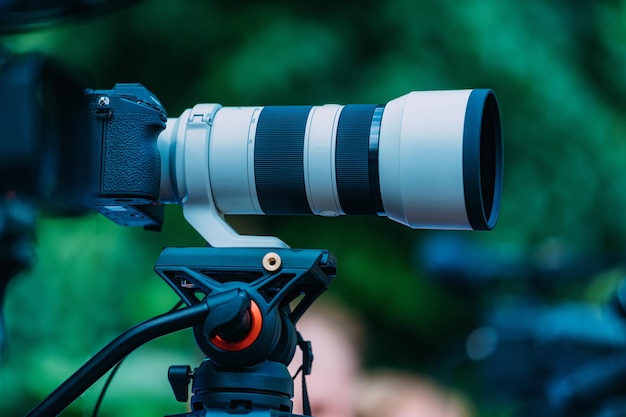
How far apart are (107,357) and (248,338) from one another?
6.0 inches

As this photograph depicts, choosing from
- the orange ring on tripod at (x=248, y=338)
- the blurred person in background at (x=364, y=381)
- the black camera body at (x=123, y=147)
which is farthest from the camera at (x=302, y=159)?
the blurred person in background at (x=364, y=381)

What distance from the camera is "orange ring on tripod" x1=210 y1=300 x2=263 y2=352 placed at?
1.02m

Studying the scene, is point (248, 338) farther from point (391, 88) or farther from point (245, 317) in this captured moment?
point (391, 88)

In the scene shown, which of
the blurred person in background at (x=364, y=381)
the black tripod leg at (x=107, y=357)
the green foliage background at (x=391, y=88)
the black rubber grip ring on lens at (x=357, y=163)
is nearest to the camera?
the black tripod leg at (x=107, y=357)

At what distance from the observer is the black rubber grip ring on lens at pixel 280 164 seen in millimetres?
1114

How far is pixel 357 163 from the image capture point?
110 centimetres

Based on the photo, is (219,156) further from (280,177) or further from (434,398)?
(434,398)

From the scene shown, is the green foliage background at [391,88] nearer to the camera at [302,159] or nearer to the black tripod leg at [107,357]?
the camera at [302,159]

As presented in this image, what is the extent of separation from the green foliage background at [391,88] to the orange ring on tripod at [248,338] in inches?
71.5

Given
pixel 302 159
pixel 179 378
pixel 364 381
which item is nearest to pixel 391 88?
pixel 364 381

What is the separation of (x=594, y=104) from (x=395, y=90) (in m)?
0.78

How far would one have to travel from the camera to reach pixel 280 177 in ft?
3.65

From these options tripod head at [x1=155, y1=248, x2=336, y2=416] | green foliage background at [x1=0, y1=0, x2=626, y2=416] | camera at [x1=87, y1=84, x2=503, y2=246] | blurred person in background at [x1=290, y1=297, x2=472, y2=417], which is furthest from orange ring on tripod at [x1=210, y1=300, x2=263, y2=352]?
green foliage background at [x1=0, y1=0, x2=626, y2=416]

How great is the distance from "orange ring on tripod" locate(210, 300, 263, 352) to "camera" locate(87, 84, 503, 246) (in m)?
0.11
